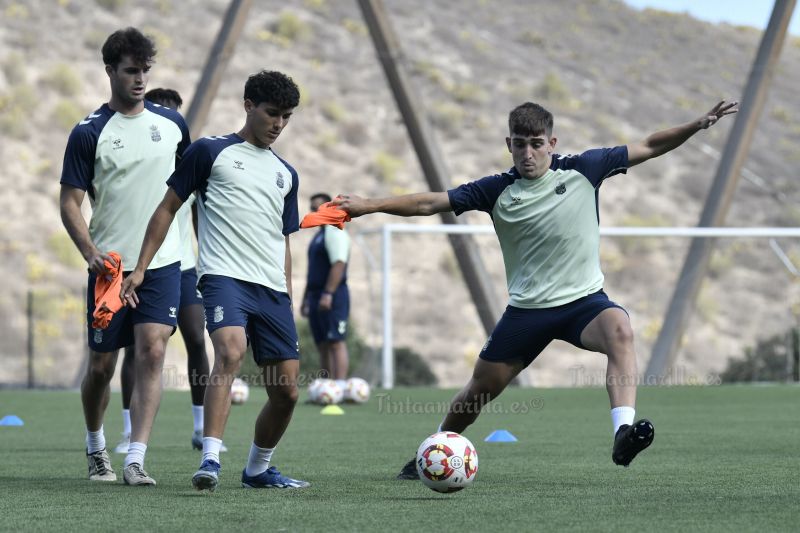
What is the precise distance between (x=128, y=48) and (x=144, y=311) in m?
1.33

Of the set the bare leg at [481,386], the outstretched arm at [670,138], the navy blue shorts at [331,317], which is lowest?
the bare leg at [481,386]

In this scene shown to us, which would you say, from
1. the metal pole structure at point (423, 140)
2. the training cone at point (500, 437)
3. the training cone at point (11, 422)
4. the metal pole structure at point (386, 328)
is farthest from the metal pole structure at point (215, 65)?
the training cone at point (500, 437)

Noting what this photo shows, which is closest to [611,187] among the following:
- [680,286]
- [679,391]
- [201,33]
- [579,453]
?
[201,33]

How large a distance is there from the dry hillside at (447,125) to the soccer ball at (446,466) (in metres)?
13.2

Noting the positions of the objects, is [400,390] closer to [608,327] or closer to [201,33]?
[608,327]

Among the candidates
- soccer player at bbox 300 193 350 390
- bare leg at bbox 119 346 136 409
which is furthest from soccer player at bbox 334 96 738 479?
soccer player at bbox 300 193 350 390

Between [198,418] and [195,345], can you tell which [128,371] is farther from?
[198,418]

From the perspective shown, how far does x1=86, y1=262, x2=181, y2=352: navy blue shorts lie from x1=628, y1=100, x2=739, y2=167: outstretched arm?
243 cm

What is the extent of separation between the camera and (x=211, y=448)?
5.87m

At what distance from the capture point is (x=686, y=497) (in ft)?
18.9

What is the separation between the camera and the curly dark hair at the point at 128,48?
21.7 feet

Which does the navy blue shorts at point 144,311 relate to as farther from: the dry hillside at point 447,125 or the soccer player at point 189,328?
the dry hillside at point 447,125

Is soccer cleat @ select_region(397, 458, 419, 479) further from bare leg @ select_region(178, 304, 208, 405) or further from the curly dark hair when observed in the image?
the curly dark hair

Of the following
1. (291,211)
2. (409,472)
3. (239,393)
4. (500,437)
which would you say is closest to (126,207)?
(291,211)
